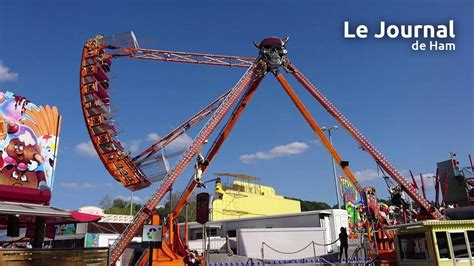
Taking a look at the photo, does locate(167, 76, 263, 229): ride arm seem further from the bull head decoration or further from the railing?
the railing

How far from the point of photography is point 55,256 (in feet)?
34.8

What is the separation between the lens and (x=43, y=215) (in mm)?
13047

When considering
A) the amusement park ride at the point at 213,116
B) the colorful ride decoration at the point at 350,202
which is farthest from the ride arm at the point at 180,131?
the colorful ride decoration at the point at 350,202

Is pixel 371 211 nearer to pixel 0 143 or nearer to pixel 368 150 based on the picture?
pixel 368 150

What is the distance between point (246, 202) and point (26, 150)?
36.3m

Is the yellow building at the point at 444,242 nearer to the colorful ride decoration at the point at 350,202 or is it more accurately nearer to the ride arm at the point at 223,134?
the ride arm at the point at 223,134

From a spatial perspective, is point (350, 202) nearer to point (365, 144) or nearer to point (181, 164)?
point (365, 144)

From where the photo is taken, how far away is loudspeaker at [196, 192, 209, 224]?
17.1m

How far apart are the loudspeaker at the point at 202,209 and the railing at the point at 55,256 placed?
610cm

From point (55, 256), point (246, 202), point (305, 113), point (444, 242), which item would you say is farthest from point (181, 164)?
point (246, 202)

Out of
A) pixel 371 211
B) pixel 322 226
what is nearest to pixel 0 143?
pixel 371 211

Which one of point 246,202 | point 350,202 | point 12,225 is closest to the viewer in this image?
point 12,225

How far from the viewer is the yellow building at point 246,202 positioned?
47.7 m

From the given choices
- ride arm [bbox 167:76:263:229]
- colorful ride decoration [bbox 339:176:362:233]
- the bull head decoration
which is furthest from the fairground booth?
colorful ride decoration [bbox 339:176:362:233]
